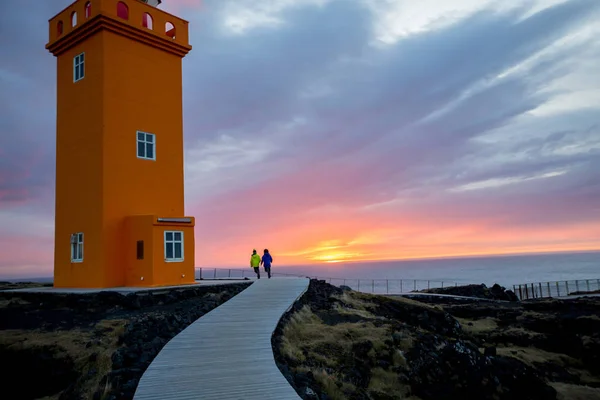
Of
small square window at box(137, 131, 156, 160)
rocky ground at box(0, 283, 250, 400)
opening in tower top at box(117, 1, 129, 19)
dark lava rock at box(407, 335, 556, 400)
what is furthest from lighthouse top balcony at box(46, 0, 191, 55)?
dark lava rock at box(407, 335, 556, 400)

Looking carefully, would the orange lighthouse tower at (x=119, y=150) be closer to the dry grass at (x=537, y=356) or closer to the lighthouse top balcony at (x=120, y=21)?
the lighthouse top balcony at (x=120, y=21)

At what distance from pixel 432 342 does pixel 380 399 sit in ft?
11.0

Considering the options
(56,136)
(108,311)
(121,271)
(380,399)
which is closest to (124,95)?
(56,136)

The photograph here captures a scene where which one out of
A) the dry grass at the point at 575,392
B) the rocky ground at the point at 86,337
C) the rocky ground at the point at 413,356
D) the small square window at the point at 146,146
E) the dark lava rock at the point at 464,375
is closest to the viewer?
the rocky ground at the point at 86,337

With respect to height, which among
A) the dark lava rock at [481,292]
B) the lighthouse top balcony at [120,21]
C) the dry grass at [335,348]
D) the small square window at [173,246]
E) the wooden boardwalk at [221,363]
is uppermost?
the lighthouse top balcony at [120,21]

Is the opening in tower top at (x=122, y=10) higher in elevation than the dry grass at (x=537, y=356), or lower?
higher

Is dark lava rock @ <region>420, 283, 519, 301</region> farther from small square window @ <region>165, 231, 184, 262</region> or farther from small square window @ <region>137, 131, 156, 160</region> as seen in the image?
small square window @ <region>137, 131, 156, 160</region>

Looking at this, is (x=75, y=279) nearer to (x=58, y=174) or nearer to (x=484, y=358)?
(x=58, y=174)

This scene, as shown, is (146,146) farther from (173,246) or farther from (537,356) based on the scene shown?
(537,356)

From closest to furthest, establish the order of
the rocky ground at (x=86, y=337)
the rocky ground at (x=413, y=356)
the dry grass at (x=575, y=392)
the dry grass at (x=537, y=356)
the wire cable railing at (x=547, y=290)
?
the rocky ground at (x=86, y=337)
the rocky ground at (x=413, y=356)
the dry grass at (x=575, y=392)
the dry grass at (x=537, y=356)
the wire cable railing at (x=547, y=290)

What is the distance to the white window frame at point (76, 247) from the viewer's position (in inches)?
895

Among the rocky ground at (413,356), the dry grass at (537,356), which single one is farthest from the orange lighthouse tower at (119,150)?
the dry grass at (537,356)

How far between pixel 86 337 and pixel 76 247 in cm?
923

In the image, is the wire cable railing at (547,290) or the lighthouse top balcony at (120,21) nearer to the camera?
the lighthouse top balcony at (120,21)
